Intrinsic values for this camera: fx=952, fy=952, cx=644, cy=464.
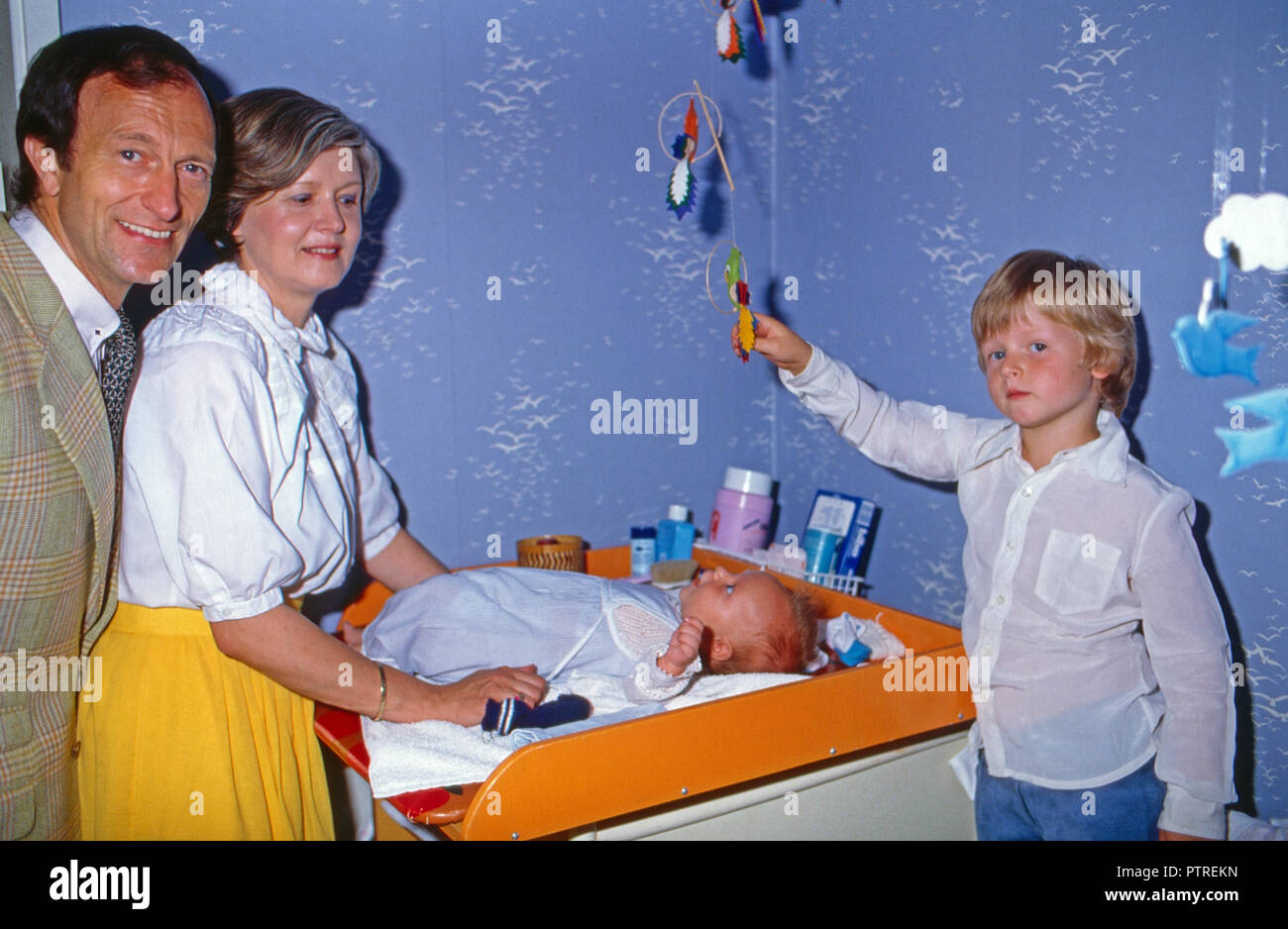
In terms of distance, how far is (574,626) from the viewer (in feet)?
4.84

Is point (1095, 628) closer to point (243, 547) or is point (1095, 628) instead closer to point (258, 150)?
point (243, 547)

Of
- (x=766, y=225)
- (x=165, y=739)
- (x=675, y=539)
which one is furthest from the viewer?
(x=766, y=225)

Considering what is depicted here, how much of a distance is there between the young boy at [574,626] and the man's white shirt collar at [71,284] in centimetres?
59

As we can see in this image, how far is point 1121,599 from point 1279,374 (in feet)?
1.19

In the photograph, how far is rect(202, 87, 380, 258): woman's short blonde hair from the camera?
131cm

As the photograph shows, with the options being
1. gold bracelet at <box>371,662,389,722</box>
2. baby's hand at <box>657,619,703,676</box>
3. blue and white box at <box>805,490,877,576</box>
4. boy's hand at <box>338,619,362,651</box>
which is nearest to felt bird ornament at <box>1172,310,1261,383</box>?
blue and white box at <box>805,490,877,576</box>

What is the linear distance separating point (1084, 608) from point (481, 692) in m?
0.81

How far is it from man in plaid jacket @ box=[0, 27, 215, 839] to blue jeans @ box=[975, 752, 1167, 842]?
121cm

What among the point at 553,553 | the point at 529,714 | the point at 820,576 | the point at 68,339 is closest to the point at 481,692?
the point at 529,714

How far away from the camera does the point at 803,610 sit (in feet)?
5.11

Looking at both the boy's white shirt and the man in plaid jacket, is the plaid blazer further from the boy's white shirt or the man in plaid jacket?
the boy's white shirt

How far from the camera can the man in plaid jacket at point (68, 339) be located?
1.07 m

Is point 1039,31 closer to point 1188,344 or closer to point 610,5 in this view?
point 1188,344
